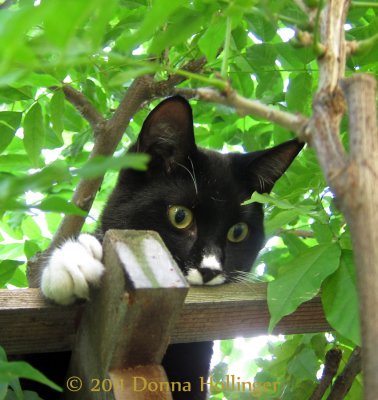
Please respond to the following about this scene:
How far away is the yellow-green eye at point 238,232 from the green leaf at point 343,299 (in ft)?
3.25

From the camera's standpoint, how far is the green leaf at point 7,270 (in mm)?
2174

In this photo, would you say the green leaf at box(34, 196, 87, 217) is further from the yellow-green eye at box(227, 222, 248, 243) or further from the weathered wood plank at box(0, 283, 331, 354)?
the yellow-green eye at box(227, 222, 248, 243)

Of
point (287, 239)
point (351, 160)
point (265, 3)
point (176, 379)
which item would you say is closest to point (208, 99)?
point (265, 3)

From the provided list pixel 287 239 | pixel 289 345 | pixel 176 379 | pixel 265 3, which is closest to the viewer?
pixel 265 3

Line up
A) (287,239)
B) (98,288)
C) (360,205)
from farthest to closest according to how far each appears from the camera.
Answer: (287,239), (98,288), (360,205)

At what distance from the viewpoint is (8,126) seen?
2.17 meters

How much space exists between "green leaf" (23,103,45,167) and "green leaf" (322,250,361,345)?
1099mm

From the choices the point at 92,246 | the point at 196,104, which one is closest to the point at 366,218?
the point at 92,246

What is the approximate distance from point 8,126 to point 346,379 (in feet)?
4.44

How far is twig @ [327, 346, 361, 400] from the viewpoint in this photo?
1931 millimetres

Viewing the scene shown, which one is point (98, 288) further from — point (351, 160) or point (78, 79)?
point (78, 79)

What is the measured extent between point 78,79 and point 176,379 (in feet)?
3.72

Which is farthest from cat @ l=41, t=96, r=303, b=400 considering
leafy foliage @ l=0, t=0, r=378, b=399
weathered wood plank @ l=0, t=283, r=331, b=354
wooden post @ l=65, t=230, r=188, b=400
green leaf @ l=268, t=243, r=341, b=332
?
wooden post @ l=65, t=230, r=188, b=400

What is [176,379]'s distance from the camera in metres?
2.09
